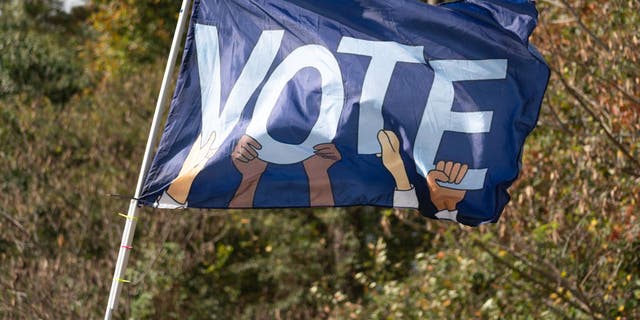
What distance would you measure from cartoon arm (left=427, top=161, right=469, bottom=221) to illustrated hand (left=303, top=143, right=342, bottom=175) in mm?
494

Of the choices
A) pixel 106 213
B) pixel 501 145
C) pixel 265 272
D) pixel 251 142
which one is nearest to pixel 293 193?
pixel 251 142

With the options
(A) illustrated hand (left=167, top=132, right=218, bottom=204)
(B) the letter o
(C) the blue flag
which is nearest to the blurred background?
(C) the blue flag

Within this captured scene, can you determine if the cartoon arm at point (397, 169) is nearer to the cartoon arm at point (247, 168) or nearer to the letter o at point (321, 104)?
the letter o at point (321, 104)

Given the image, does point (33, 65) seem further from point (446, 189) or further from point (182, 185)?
point (446, 189)

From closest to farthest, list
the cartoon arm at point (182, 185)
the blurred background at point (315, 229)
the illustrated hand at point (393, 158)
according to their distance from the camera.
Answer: the cartoon arm at point (182, 185), the illustrated hand at point (393, 158), the blurred background at point (315, 229)

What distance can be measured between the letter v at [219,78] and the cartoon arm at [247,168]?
0.35ft

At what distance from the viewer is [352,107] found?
5500 millimetres

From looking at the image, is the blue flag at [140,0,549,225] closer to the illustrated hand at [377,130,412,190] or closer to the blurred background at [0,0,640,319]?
the illustrated hand at [377,130,412,190]

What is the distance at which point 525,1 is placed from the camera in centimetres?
563

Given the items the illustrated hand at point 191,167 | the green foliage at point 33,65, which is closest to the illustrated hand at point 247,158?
the illustrated hand at point 191,167

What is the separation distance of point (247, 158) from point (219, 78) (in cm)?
48

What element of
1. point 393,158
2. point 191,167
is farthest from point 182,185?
point 393,158

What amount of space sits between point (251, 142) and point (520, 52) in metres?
1.49

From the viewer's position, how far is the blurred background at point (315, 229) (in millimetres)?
8875
